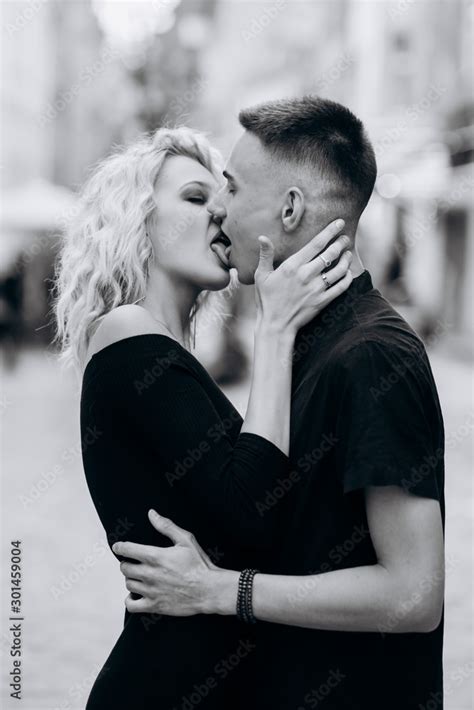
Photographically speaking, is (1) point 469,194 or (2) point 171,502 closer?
(2) point 171,502

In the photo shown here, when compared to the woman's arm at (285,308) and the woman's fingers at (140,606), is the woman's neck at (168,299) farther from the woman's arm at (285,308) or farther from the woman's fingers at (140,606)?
the woman's fingers at (140,606)

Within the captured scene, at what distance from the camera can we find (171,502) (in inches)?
86.3

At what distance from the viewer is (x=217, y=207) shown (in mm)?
2523

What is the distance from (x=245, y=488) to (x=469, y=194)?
20.0 metres

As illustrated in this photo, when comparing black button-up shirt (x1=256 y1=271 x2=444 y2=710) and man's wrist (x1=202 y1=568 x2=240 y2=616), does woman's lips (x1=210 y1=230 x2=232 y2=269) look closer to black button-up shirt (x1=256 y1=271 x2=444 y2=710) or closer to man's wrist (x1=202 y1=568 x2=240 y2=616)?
black button-up shirt (x1=256 y1=271 x2=444 y2=710)

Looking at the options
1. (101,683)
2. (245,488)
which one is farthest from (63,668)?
(245,488)

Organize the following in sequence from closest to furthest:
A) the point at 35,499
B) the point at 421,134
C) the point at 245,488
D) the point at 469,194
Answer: the point at 245,488 → the point at 35,499 → the point at 469,194 → the point at 421,134

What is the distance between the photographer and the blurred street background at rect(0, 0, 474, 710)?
224 inches

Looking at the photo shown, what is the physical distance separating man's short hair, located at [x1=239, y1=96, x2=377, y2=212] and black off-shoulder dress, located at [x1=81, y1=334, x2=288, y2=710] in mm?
536

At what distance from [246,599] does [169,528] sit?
25 centimetres

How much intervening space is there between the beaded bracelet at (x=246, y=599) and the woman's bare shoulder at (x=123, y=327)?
629 millimetres

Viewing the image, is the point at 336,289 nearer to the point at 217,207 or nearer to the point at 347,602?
the point at 217,207

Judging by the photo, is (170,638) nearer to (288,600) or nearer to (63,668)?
(288,600)

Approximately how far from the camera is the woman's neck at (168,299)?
2.60 metres
